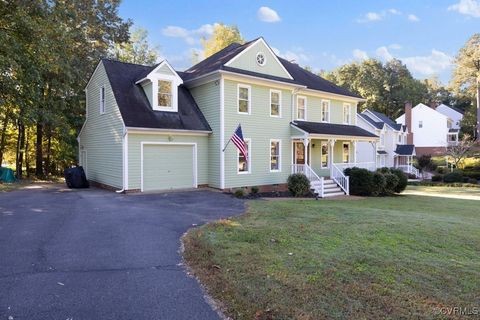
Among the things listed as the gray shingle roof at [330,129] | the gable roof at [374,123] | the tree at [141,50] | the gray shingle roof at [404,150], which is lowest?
the gray shingle roof at [404,150]

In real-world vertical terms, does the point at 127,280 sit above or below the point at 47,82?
below

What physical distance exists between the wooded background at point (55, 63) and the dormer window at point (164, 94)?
4.88m

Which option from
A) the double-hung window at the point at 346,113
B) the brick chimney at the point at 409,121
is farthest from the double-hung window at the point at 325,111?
the brick chimney at the point at 409,121

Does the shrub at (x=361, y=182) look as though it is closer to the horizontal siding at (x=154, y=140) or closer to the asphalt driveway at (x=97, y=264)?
the horizontal siding at (x=154, y=140)

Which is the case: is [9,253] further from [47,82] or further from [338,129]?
[47,82]

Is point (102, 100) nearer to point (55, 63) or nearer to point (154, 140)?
point (55, 63)

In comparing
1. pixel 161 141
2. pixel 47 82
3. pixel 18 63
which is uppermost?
pixel 47 82

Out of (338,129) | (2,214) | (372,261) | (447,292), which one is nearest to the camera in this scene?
(447,292)

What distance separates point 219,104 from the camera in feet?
56.0

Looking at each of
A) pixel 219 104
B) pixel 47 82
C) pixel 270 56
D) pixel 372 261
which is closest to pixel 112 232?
pixel 372 261

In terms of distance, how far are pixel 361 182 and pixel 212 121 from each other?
9.16 meters

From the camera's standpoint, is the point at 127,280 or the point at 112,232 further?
the point at 112,232

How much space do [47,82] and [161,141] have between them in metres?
13.2

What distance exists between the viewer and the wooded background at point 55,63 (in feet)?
49.4
